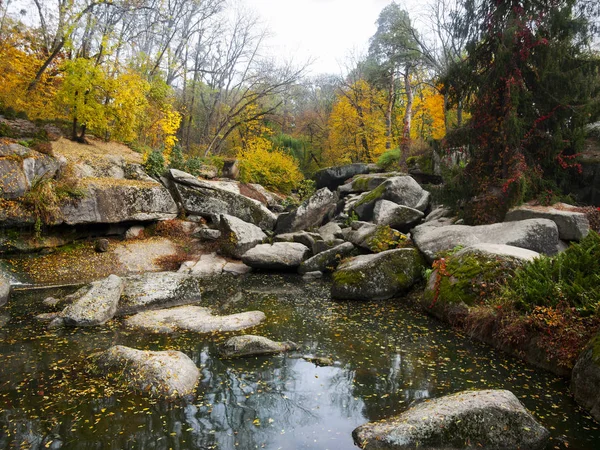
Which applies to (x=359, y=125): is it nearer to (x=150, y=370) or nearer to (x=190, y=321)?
(x=190, y=321)

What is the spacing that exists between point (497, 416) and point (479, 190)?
9501 mm

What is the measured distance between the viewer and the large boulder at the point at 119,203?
13305 mm

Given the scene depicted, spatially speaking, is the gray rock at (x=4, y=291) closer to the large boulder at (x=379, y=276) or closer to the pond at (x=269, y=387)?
the pond at (x=269, y=387)

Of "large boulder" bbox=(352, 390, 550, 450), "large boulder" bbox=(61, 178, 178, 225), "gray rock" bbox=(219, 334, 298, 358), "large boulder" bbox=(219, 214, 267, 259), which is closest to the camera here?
"large boulder" bbox=(352, 390, 550, 450)

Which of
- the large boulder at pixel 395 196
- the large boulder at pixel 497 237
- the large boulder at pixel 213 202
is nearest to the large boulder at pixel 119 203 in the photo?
the large boulder at pixel 213 202

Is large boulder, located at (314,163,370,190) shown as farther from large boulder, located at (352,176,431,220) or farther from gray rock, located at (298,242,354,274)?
gray rock, located at (298,242,354,274)

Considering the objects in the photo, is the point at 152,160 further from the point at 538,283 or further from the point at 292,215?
the point at 538,283

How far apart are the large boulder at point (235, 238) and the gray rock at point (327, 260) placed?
2.43 m

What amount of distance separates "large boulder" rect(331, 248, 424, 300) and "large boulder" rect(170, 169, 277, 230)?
7.79 m

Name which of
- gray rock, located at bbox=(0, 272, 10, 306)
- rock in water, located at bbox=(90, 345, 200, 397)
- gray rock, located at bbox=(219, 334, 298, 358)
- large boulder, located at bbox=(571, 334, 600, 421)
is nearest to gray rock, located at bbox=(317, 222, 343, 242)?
gray rock, located at bbox=(219, 334, 298, 358)

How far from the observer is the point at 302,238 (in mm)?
14570

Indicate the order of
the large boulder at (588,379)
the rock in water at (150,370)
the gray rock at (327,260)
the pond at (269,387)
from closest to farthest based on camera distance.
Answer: the pond at (269,387) < the large boulder at (588,379) < the rock in water at (150,370) < the gray rock at (327,260)

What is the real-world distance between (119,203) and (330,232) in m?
7.86

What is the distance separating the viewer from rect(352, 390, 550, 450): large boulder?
389cm
